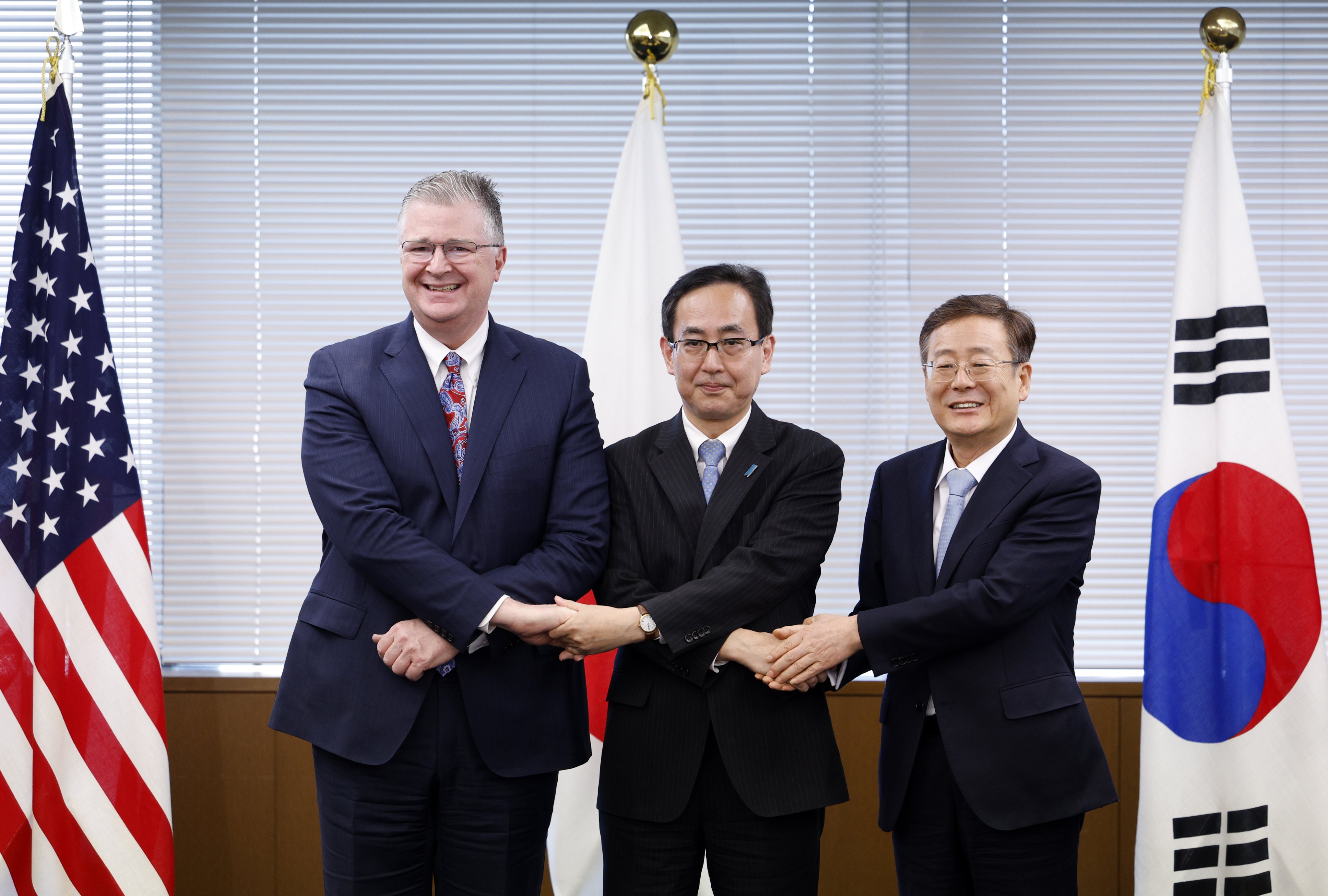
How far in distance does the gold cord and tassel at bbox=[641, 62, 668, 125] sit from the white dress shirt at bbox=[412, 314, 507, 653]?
1178 mm

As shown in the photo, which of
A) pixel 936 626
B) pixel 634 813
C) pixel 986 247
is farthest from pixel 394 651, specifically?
pixel 986 247

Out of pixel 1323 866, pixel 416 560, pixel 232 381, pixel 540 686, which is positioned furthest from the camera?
pixel 232 381

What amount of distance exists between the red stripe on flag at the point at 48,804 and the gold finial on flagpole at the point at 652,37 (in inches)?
92.7

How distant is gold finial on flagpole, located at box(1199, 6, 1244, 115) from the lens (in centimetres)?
259

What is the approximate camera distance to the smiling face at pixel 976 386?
1948 millimetres

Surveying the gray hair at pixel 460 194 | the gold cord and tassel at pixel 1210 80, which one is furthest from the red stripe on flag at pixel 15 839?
the gold cord and tassel at pixel 1210 80

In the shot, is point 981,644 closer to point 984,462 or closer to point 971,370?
point 984,462

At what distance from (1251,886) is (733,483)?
1.89 metres

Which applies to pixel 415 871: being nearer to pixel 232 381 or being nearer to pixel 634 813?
pixel 634 813

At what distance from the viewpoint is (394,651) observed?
1.79 metres

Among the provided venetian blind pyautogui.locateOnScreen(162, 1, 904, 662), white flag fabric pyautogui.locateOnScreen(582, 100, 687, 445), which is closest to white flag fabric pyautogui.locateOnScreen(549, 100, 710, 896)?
white flag fabric pyautogui.locateOnScreen(582, 100, 687, 445)

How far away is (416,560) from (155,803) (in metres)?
1.49

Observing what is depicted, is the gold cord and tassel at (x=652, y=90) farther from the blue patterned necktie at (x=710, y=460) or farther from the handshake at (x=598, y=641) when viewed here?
the handshake at (x=598, y=641)

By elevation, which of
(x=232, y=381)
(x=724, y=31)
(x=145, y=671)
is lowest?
(x=145, y=671)
